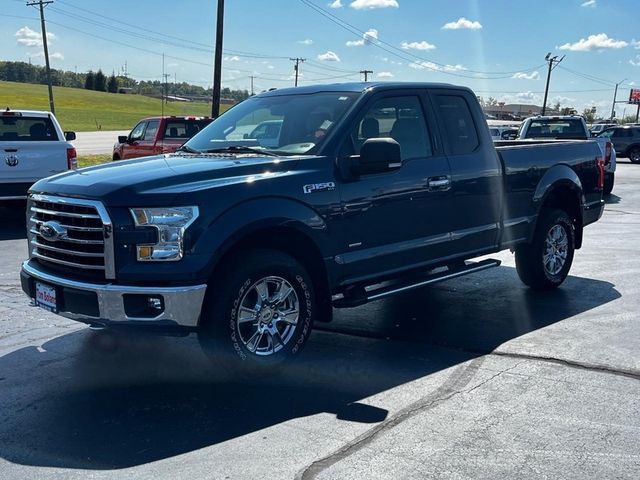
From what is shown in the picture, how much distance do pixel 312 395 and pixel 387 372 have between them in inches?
27.8

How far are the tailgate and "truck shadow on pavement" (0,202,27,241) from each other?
84 cm

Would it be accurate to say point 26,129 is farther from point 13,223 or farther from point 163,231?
point 163,231

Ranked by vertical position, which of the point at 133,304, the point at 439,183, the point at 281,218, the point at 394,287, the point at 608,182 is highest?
the point at 439,183

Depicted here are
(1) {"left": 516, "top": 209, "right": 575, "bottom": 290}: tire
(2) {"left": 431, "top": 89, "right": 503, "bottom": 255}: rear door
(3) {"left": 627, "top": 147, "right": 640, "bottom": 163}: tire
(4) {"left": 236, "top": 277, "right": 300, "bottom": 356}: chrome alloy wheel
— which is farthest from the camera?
(3) {"left": 627, "top": 147, "right": 640, "bottom": 163}: tire

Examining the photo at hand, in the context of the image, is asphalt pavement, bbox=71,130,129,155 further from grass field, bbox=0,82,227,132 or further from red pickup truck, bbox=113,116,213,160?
grass field, bbox=0,82,227,132

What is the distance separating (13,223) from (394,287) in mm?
9252

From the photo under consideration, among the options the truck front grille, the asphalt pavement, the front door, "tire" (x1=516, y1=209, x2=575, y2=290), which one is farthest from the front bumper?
the asphalt pavement

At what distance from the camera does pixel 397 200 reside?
5598 millimetres

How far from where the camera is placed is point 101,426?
161 inches

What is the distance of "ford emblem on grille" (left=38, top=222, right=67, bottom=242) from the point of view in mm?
4664

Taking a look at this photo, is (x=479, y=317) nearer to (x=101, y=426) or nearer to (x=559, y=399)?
(x=559, y=399)

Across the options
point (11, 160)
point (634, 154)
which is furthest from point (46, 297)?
point (634, 154)

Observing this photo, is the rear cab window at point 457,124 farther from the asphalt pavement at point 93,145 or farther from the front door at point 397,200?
the asphalt pavement at point 93,145

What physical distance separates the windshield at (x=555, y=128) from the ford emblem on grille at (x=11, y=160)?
11.6 m
